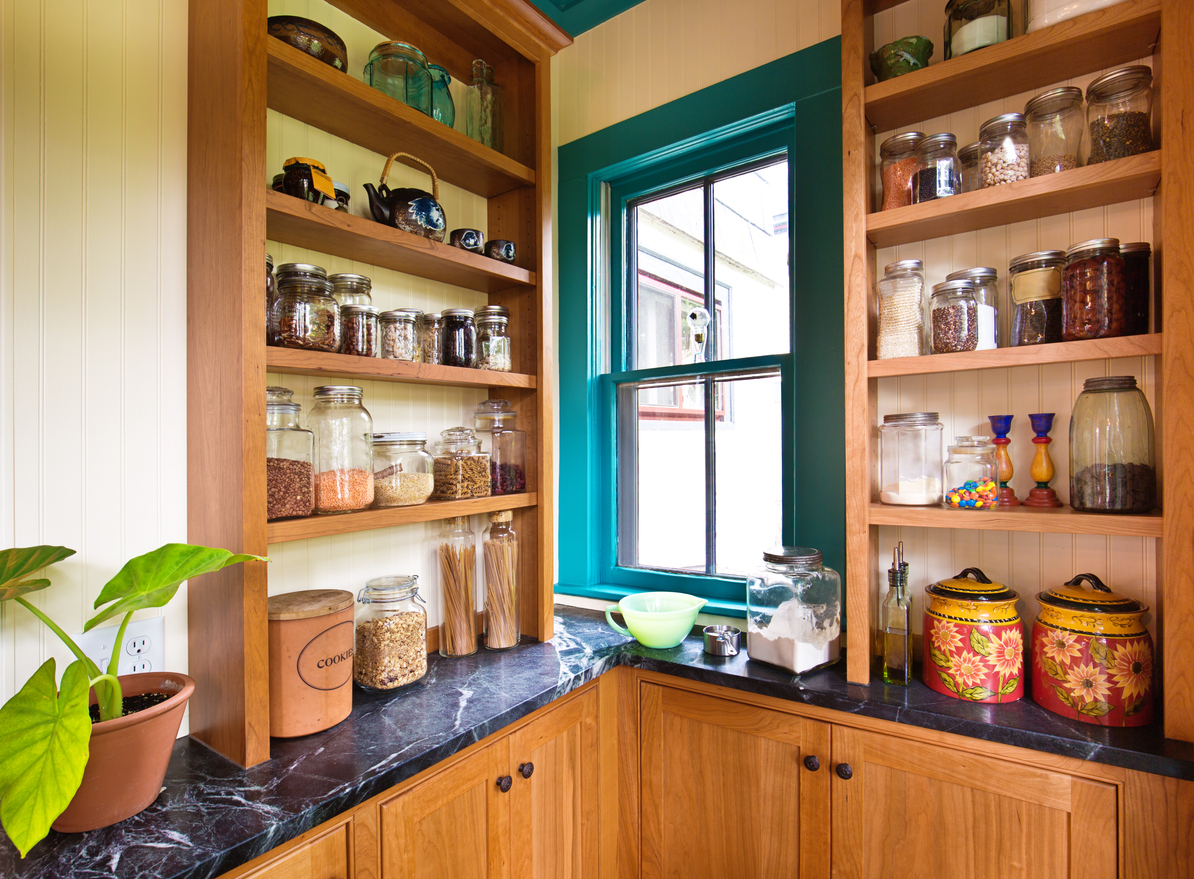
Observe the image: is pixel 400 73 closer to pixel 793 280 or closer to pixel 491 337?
pixel 491 337

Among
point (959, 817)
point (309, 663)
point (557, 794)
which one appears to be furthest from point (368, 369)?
point (959, 817)

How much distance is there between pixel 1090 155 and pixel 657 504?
1.51m

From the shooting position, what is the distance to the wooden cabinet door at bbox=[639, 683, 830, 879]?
1444 millimetres

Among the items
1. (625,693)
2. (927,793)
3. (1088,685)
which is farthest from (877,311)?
(625,693)

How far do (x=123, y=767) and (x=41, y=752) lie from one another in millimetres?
206

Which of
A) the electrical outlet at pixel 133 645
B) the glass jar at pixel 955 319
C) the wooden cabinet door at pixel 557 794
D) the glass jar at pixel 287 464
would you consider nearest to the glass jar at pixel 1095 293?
the glass jar at pixel 955 319

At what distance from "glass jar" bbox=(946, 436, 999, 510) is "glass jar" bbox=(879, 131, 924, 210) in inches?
23.7

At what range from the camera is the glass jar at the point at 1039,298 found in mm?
1342

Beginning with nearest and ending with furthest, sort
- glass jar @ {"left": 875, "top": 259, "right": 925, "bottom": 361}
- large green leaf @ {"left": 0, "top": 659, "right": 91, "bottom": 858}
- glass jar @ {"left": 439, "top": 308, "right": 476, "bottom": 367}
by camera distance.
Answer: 1. large green leaf @ {"left": 0, "top": 659, "right": 91, "bottom": 858}
2. glass jar @ {"left": 875, "top": 259, "right": 925, "bottom": 361}
3. glass jar @ {"left": 439, "top": 308, "right": 476, "bottom": 367}

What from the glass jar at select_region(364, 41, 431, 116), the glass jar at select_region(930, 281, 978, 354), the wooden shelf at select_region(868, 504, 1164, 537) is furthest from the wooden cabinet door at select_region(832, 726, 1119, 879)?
the glass jar at select_region(364, 41, 431, 116)

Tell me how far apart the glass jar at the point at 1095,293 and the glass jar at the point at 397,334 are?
147 cm

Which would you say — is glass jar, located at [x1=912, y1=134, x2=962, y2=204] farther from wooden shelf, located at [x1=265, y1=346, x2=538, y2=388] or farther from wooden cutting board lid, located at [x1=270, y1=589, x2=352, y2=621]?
wooden cutting board lid, located at [x1=270, y1=589, x2=352, y2=621]

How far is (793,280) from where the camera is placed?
1852 millimetres

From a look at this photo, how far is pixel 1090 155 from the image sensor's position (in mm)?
1314
